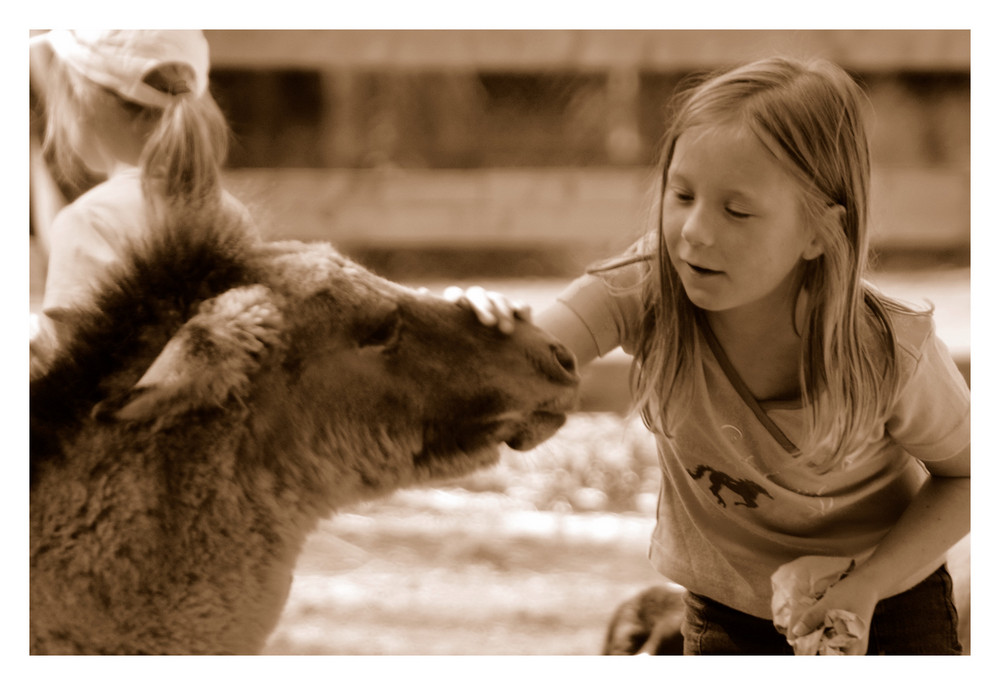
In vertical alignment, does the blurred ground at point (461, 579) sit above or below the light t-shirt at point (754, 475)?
below

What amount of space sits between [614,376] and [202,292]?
2609 mm

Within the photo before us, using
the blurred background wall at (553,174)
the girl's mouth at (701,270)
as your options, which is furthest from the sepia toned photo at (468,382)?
the blurred background wall at (553,174)

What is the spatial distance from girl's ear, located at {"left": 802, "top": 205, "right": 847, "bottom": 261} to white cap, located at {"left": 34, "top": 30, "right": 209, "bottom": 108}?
134 centimetres

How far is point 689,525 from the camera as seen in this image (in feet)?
6.97

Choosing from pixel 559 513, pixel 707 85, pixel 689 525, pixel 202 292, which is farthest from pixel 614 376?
pixel 202 292

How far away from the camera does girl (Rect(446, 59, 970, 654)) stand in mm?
1808

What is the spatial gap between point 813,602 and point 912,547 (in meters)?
0.23

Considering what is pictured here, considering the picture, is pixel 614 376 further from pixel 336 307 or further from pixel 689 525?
pixel 336 307

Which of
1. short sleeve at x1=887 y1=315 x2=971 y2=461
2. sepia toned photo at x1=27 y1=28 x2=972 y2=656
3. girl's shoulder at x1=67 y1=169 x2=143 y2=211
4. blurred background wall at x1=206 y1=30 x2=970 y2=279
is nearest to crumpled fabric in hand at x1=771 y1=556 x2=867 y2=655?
sepia toned photo at x1=27 y1=28 x2=972 y2=656

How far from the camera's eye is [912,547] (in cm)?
191

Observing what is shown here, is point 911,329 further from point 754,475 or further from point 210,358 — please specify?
point 210,358

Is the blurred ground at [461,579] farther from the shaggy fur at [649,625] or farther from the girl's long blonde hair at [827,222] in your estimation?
the girl's long blonde hair at [827,222]

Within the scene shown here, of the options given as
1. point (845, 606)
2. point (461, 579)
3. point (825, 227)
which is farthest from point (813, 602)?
A: point (461, 579)

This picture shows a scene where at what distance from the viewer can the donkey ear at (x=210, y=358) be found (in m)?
1.50
